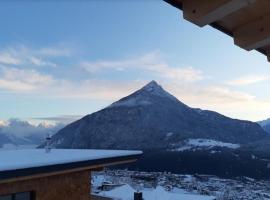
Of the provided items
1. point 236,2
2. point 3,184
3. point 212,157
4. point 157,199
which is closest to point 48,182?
point 3,184

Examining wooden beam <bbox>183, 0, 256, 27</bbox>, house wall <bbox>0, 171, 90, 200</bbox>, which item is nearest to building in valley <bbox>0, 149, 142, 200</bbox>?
house wall <bbox>0, 171, 90, 200</bbox>

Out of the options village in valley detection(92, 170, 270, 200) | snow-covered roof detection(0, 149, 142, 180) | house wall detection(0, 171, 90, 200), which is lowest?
village in valley detection(92, 170, 270, 200)

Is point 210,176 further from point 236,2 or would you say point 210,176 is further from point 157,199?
point 236,2

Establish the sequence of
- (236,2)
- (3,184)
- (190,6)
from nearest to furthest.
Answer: (236,2)
(190,6)
(3,184)

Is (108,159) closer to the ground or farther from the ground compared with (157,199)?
farther from the ground

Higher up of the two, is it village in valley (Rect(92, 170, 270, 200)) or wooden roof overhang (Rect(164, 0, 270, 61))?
wooden roof overhang (Rect(164, 0, 270, 61))

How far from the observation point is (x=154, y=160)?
182 m

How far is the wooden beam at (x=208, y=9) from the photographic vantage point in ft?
7.28

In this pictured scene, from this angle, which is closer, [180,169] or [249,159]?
[180,169]

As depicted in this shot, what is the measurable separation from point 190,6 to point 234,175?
17079 cm

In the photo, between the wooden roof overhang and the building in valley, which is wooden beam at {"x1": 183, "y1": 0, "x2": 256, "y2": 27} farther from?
the building in valley

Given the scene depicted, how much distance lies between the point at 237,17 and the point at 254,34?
11.3 inches

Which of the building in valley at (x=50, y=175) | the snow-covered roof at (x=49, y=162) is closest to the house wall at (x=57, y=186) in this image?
the building in valley at (x=50, y=175)

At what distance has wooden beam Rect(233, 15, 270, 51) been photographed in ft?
8.86
